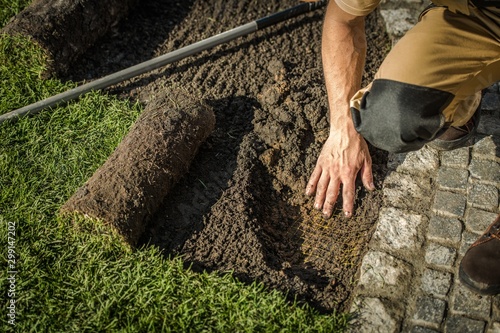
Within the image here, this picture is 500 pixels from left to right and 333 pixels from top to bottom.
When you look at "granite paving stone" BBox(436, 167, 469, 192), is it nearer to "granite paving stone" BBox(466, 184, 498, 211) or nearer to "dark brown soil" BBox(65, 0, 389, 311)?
"granite paving stone" BBox(466, 184, 498, 211)

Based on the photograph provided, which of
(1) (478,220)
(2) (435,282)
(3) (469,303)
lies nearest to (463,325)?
(3) (469,303)

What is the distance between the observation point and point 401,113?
2602 mm

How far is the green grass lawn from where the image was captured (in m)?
2.45

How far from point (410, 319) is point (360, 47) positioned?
1.56 metres

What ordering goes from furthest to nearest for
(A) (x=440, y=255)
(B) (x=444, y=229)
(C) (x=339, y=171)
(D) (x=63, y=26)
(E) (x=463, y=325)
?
1. (D) (x=63, y=26)
2. (C) (x=339, y=171)
3. (B) (x=444, y=229)
4. (A) (x=440, y=255)
5. (E) (x=463, y=325)

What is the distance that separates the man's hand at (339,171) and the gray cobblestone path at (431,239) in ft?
0.60

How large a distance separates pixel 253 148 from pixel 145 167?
2.38 feet

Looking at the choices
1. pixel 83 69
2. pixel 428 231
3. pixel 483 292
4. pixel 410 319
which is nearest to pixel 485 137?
pixel 428 231

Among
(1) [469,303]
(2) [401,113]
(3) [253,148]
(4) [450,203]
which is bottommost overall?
(1) [469,303]

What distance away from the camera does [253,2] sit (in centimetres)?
421

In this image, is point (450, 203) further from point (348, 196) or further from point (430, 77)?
point (430, 77)

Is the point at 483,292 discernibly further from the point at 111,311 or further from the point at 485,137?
the point at 111,311

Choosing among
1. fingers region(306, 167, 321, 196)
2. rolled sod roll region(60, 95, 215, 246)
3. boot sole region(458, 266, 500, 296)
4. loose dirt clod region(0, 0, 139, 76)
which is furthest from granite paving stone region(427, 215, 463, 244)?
loose dirt clod region(0, 0, 139, 76)

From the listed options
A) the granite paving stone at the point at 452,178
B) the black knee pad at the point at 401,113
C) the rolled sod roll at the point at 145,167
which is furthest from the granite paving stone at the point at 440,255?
the rolled sod roll at the point at 145,167
